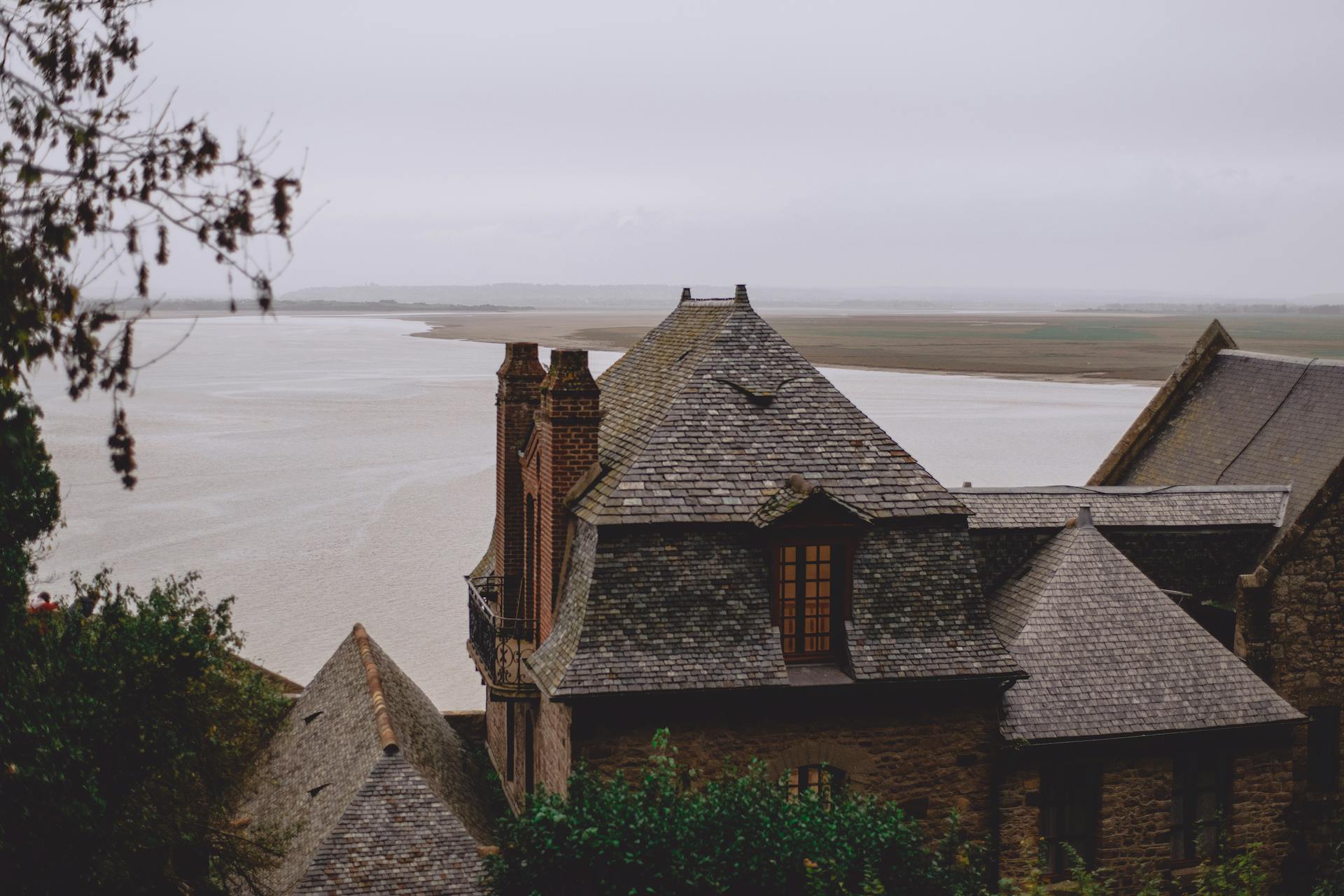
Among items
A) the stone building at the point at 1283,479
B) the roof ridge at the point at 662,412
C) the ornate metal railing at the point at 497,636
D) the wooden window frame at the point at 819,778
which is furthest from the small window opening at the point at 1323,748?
the ornate metal railing at the point at 497,636

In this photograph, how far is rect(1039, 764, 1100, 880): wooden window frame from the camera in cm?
1819

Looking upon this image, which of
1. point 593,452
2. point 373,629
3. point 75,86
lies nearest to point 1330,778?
point 593,452

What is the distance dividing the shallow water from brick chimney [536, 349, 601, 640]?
17.8m

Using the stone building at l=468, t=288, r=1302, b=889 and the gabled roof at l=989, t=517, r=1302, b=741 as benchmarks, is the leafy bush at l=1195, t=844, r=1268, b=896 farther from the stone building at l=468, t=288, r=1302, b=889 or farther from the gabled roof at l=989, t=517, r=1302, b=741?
the gabled roof at l=989, t=517, r=1302, b=741

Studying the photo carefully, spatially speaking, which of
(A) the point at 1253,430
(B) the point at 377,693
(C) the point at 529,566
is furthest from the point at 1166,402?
(B) the point at 377,693

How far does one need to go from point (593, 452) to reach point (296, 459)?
2337 inches

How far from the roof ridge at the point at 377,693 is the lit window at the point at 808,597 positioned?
6967 millimetres

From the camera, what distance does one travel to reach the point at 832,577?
1769 cm

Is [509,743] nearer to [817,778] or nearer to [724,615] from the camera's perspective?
[817,778]

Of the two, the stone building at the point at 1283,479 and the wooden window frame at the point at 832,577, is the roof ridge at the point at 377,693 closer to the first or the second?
→ the wooden window frame at the point at 832,577

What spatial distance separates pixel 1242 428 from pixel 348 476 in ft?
172

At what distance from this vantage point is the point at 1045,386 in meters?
117

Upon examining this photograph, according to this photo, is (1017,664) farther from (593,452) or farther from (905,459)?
(593,452)

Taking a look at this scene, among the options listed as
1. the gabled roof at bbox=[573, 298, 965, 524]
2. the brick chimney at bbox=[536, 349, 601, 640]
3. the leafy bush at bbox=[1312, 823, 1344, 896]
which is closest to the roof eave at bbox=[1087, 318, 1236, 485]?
the leafy bush at bbox=[1312, 823, 1344, 896]
